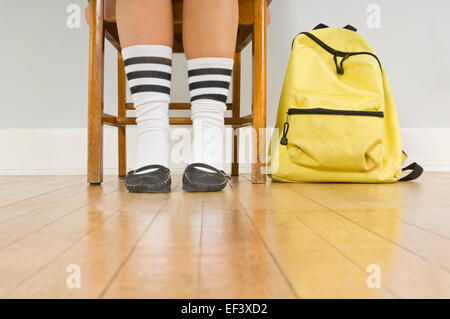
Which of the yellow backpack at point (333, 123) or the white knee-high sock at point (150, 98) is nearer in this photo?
the white knee-high sock at point (150, 98)

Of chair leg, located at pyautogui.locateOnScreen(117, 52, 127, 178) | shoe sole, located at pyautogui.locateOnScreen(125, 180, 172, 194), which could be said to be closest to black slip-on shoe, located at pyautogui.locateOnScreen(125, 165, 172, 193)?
shoe sole, located at pyautogui.locateOnScreen(125, 180, 172, 194)

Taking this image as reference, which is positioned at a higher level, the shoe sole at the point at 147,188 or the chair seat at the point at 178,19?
the chair seat at the point at 178,19

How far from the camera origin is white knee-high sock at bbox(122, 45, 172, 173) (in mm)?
953

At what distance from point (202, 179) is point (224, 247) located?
0.49m

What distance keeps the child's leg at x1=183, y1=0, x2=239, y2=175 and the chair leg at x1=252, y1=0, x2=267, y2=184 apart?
0.21 metres

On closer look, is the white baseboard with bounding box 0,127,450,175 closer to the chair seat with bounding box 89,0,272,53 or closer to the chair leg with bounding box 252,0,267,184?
the chair seat with bounding box 89,0,272,53

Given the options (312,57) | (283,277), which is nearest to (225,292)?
(283,277)

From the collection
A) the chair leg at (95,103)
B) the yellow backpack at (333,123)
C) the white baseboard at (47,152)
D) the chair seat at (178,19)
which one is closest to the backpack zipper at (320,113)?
the yellow backpack at (333,123)

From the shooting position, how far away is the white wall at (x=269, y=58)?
63.6 inches

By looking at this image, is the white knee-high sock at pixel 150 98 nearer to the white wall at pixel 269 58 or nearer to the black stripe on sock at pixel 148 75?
the black stripe on sock at pixel 148 75

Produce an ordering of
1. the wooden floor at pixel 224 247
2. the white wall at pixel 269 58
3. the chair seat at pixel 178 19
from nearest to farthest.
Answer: the wooden floor at pixel 224 247 < the chair seat at pixel 178 19 < the white wall at pixel 269 58

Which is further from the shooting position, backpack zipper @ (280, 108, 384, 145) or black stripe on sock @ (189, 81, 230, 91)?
backpack zipper @ (280, 108, 384, 145)

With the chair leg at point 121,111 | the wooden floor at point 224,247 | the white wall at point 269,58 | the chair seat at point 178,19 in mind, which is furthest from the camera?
the white wall at point 269,58
